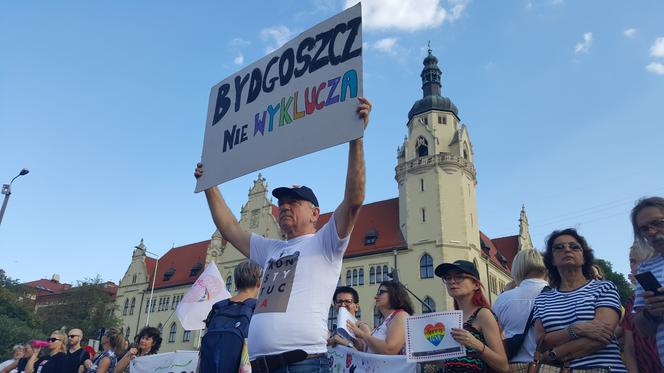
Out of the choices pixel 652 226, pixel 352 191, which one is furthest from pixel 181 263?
pixel 652 226

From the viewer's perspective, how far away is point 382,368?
5062mm

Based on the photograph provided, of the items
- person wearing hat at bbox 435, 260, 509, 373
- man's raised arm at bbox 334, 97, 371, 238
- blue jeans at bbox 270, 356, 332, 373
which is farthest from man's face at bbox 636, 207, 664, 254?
blue jeans at bbox 270, 356, 332, 373

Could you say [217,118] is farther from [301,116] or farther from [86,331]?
[86,331]

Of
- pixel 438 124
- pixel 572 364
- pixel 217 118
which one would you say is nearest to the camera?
pixel 572 364

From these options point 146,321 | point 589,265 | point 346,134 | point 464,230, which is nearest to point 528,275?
point 589,265

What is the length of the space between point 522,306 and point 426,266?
96.1ft

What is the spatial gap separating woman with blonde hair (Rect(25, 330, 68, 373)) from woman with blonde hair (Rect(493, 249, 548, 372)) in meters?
6.15

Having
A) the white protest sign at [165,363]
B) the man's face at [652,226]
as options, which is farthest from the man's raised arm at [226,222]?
the white protest sign at [165,363]

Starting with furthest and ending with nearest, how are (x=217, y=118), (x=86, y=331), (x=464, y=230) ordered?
(x=86, y=331), (x=464, y=230), (x=217, y=118)

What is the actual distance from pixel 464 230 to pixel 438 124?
32.2 ft

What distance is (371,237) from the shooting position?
1496 inches

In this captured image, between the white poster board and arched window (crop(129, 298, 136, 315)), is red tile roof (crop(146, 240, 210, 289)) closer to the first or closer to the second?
arched window (crop(129, 298, 136, 315))

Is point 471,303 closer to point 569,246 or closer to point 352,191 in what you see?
point 569,246

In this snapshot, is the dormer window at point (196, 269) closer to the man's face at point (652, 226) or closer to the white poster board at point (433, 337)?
the white poster board at point (433, 337)
